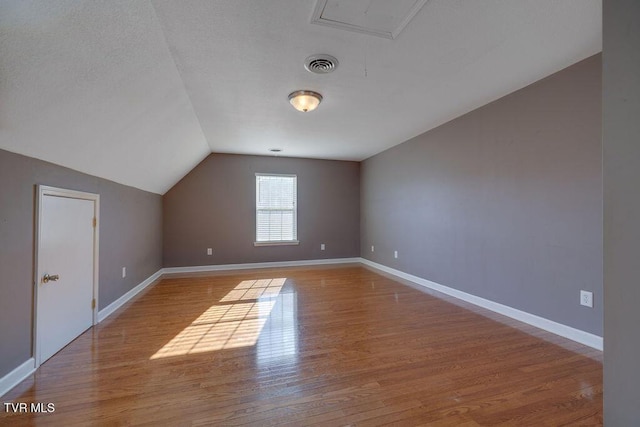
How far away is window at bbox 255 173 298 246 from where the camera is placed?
5.87 m

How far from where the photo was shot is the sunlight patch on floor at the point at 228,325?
7.91ft

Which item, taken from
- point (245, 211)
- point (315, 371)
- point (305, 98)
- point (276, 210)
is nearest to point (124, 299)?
point (245, 211)

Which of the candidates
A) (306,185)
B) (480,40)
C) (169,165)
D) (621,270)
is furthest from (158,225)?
(621,270)

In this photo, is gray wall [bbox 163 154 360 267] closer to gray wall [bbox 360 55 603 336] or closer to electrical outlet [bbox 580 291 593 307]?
gray wall [bbox 360 55 603 336]

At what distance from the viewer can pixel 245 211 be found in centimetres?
576

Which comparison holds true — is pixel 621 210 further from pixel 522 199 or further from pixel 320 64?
pixel 320 64

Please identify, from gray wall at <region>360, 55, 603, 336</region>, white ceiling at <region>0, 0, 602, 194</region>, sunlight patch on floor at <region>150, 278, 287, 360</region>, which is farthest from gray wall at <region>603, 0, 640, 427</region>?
sunlight patch on floor at <region>150, 278, 287, 360</region>

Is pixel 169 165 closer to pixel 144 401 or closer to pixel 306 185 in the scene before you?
pixel 306 185

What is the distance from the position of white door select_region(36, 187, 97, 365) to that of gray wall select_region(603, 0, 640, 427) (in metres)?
3.45

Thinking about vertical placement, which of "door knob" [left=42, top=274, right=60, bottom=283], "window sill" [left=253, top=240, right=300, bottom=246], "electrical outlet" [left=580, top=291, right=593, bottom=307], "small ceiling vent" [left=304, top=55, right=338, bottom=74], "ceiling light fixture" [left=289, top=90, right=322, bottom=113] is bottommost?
"electrical outlet" [left=580, top=291, right=593, bottom=307]

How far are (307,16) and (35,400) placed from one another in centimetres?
293

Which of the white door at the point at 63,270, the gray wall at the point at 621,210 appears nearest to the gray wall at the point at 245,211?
the white door at the point at 63,270

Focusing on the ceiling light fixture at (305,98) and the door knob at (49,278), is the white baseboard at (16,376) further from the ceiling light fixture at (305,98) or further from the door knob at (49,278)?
A: the ceiling light fixture at (305,98)

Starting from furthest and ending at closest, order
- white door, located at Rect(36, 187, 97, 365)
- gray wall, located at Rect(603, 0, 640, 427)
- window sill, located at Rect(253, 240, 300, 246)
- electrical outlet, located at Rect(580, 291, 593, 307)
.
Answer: window sill, located at Rect(253, 240, 300, 246)
electrical outlet, located at Rect(580, 291, 593, 307)
white door, located at Rect(36, 187, 97, 365)
gray wall, located at Rect(603, 0, 640, 427)
